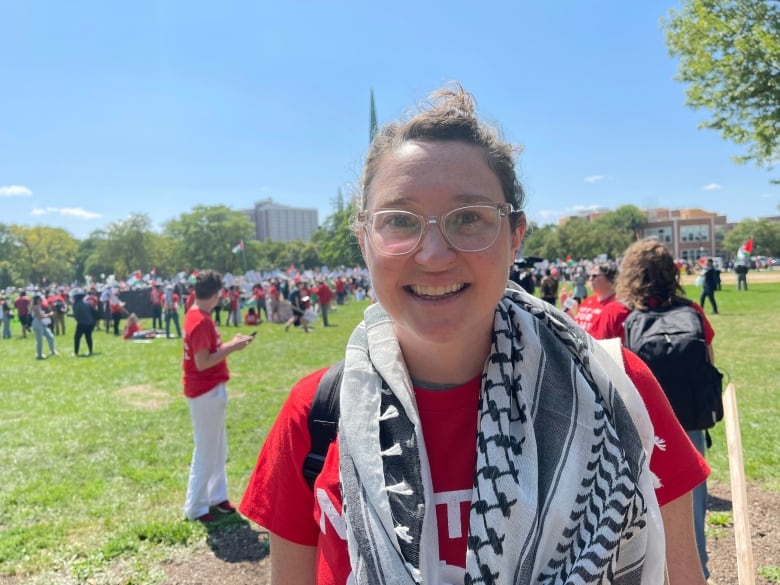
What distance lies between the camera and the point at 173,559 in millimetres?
4391

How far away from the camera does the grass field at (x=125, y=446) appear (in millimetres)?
4555

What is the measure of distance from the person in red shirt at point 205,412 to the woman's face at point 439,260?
12.6 ft

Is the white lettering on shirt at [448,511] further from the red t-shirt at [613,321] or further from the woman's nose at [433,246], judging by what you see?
the red t-shirt at [613,321]

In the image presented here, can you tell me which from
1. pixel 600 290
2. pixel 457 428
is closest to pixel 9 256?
pixel 600 290

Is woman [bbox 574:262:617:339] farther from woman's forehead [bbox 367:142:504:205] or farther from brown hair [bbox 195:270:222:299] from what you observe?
woman's forehead [bbox 367:142:504:205]

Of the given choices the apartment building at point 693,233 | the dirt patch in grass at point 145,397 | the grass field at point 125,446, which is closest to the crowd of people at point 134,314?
the grass field at point 125,446

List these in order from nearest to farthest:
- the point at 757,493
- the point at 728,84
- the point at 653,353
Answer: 1. the point at 653,353
2. the point at 757,493
3. the point at 728,84

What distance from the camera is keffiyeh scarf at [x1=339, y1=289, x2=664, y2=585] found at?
1239mm

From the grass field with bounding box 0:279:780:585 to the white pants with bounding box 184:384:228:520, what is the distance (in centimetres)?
19

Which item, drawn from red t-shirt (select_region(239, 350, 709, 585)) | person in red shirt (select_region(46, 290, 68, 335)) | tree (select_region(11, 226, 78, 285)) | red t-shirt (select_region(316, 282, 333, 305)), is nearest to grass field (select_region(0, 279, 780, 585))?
red t-shirt (select_region(239, 350, 709, 585))

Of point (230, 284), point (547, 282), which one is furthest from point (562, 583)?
point (230, 284)

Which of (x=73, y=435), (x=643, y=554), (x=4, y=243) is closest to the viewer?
→ (x=643, y=554)

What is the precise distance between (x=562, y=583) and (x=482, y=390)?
0.47 metres

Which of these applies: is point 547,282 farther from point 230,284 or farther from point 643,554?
point 230,284
